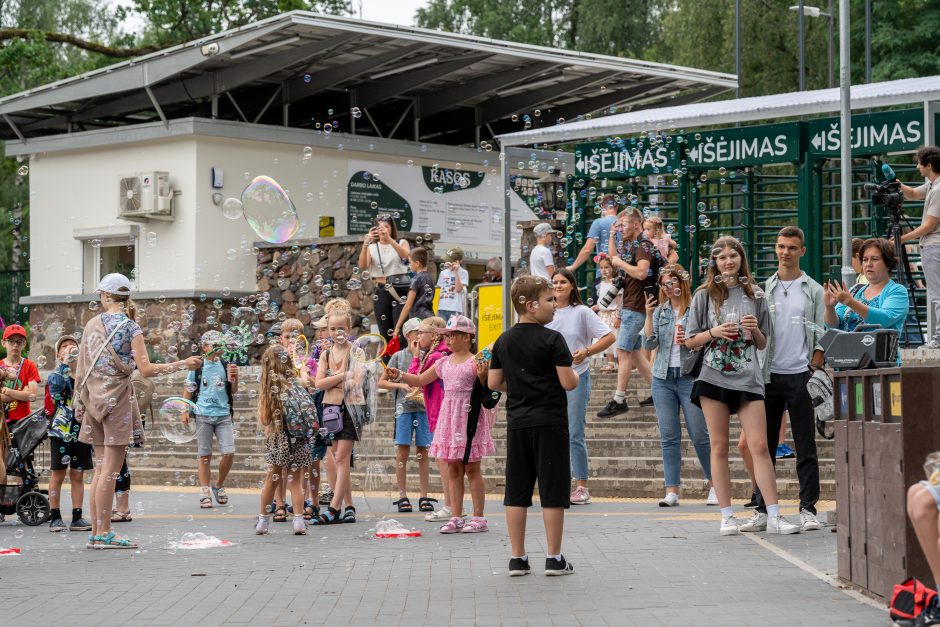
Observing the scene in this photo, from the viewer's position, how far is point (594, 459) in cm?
1460

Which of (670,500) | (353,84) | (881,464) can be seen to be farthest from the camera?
(353,84)

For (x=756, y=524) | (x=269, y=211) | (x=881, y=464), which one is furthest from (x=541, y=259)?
(x=881, y=464)

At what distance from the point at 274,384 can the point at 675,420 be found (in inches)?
136

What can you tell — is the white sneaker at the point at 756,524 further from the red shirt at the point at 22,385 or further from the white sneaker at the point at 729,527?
the red shirt at the point at 22,385

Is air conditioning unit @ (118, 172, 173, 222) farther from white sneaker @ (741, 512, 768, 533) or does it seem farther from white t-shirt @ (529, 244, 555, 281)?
white sneaker @ (741, 512, 768, 533)

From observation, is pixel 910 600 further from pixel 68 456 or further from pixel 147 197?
pixel 147 197

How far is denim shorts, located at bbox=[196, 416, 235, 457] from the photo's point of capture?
550 inches

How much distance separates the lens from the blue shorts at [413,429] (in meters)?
12.8

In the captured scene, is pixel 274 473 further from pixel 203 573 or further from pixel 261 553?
pixel 203 573

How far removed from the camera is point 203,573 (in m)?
9.24

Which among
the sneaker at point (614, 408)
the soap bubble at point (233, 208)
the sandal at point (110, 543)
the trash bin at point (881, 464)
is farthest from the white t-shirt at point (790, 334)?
the soap bubble at point (233, 208)

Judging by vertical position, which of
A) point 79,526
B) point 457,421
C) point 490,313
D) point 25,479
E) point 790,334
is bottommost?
point 79,526

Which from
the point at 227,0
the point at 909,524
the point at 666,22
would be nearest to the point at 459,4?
the point at 666,22

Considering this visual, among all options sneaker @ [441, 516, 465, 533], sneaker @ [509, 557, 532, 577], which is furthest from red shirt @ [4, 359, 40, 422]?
sneaker @ [509, 557, 532, 577]
